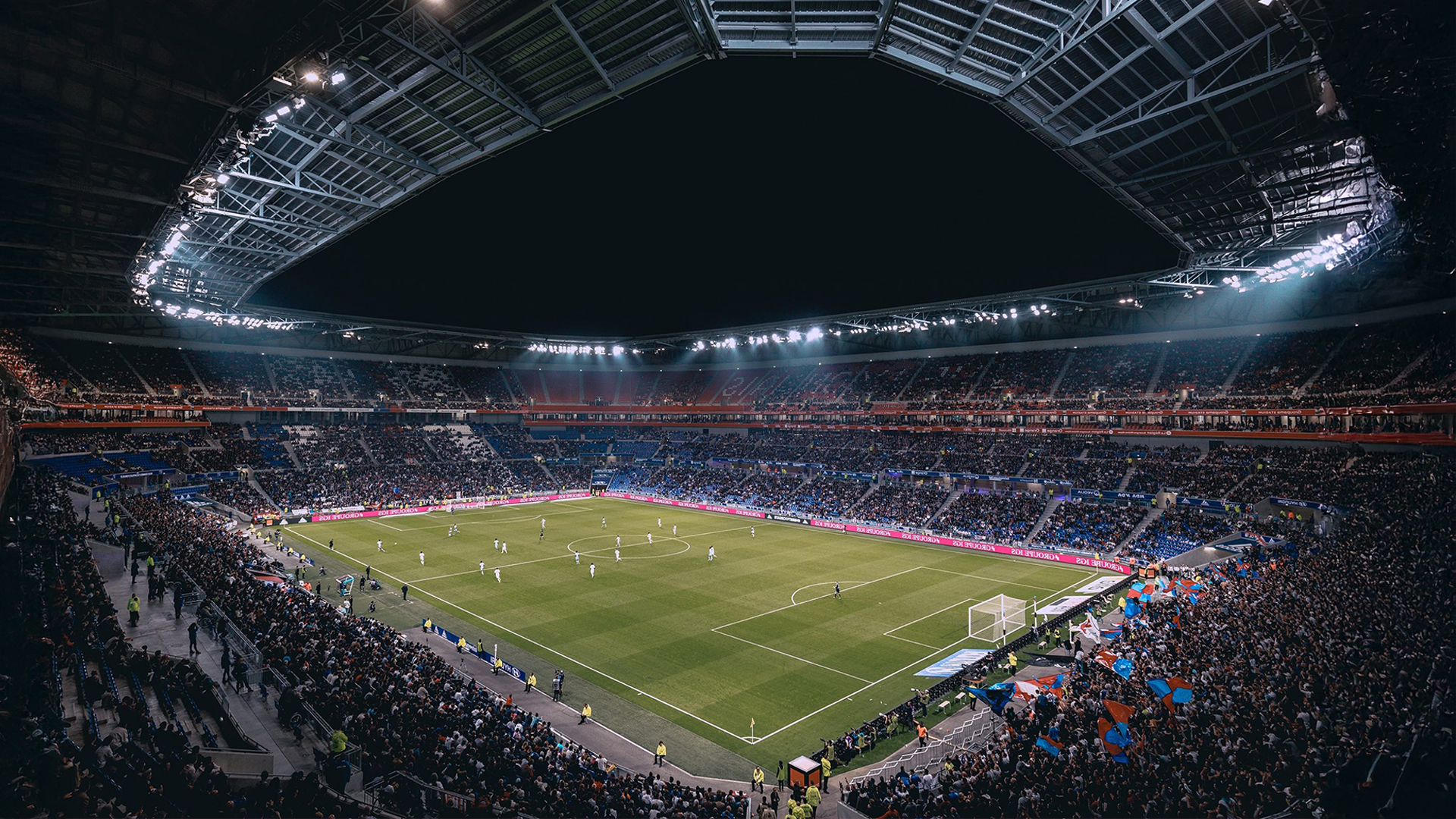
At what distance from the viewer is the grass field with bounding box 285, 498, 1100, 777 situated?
75.7 ft

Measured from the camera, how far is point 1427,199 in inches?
523

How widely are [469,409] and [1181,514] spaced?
74258mm

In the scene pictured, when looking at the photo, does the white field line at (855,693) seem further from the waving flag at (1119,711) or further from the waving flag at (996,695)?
the waving flag at (1119,711)

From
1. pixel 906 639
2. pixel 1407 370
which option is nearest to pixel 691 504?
pixel 906 639

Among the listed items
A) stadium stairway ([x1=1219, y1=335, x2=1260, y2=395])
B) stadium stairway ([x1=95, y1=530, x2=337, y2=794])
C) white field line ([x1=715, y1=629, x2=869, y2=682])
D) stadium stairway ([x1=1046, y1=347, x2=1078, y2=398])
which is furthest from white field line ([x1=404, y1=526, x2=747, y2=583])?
stadium stairway ([x1=1219, y1=335, x2=1260, y2=395])

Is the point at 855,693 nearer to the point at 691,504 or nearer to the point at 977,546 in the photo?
Answer: the point at 977,546

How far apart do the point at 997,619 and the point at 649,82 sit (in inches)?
1023

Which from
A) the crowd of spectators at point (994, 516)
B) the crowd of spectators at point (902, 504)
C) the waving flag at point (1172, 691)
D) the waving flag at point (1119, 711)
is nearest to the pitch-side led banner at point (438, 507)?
the crowd of spectators at point (902, 504)

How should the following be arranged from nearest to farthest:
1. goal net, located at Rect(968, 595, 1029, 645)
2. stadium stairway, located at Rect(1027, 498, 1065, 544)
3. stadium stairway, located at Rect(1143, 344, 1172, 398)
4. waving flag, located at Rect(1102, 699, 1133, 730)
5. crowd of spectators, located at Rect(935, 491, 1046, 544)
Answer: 1. waving flag, located at Rect(1102, 699, 1133, 730)
2. goal net, located at Rect(968, 595, 1029, 645)
3. stadium stairway, located at Rect(1027, 498, 1065, 544)
4. crowd of spectators, located at Rect(935, 491, 1046, 544)
5. stadium stairway, located at Rect(1143, 344, 1172, 398)

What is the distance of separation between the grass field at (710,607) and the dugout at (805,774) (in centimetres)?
254

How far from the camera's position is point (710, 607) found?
33531 mm

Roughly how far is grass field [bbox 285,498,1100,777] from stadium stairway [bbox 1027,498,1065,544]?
3.55m

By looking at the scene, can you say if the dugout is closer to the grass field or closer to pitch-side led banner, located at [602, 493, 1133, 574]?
the grass field

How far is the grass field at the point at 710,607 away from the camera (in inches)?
909
